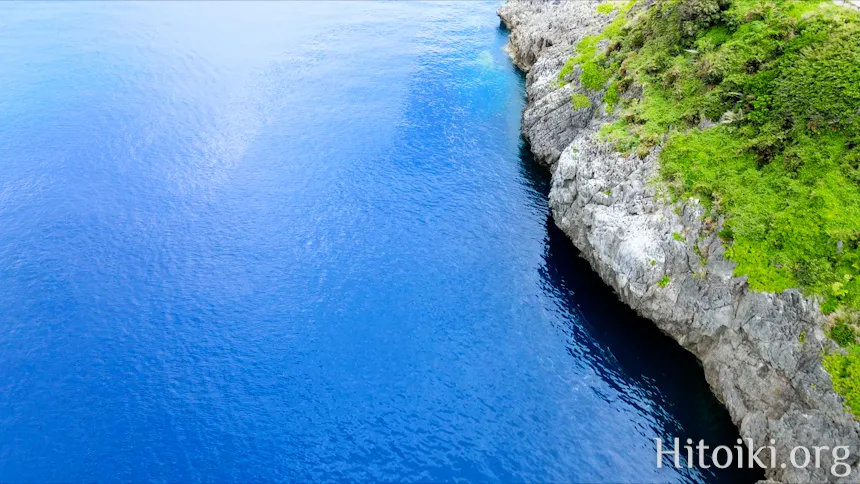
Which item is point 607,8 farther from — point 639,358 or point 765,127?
point 639,358

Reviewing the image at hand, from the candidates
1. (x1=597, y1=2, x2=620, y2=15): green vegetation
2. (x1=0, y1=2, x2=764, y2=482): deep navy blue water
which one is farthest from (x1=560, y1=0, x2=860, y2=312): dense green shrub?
(x1=597, y1=2, x2=620, y2=15): green vegetation

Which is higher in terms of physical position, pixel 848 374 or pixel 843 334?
pixel 843 334

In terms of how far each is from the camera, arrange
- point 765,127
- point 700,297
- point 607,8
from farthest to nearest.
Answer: point 607,8 < point 765,127 < point 700,297

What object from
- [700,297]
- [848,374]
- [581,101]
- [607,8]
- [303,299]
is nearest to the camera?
[848,374]

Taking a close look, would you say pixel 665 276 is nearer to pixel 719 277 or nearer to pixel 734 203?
pixel 719 277

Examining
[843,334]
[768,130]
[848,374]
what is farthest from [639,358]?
[768,130]

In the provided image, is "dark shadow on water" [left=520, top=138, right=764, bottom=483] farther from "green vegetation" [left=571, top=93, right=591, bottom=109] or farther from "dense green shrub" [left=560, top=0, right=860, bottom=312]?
"green vegetation" [left=571, top=93, right=591, bottom=109]
